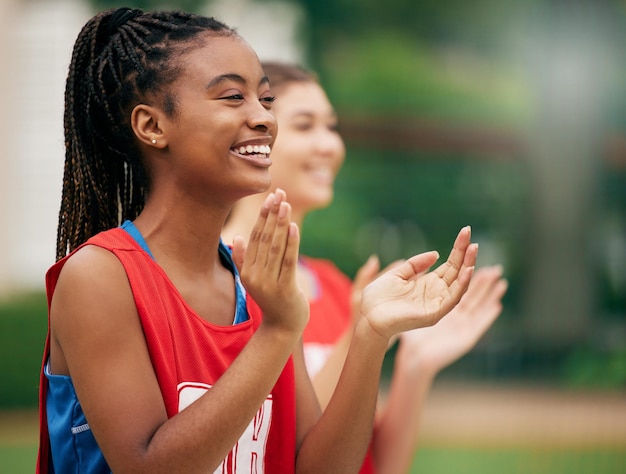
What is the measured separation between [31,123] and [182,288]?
11.1 metres

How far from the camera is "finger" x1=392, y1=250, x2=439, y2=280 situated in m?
2.03

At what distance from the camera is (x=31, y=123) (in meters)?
12.4

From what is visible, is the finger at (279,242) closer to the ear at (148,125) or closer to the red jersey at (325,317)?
the ear at (148,125)

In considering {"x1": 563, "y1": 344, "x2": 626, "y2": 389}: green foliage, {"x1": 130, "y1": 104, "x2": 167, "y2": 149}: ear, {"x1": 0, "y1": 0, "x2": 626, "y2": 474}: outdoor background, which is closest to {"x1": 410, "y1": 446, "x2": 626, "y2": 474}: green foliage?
{"x1": 563, "y1": 344, "x2": 626, "y2": 389}: green foliage

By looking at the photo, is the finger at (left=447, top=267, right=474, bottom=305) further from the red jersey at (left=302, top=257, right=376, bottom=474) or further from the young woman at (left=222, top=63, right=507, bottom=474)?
the red jersey at (left=302, top=257, right=376, bottom=474)

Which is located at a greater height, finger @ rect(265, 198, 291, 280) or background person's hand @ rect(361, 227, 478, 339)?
finger @ rect(265, 198, 291, 280)

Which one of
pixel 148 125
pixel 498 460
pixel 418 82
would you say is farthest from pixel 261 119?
pixel 418 82

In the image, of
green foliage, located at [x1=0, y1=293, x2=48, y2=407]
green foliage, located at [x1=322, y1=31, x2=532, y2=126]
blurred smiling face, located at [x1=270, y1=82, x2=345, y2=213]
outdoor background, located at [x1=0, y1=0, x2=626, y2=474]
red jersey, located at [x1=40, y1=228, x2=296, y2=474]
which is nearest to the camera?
red jersey, located at [x1=40, y1=228, x2=296, y2=474]

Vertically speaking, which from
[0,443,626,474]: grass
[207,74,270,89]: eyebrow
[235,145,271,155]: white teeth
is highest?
[207,74,270,89]: eyebrow

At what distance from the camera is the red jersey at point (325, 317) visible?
9.54 ft

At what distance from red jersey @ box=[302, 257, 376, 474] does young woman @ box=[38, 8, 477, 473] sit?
816 millimetres

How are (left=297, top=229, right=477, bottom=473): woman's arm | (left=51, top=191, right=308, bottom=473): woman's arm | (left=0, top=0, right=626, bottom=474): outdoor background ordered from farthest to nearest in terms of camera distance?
(left=0, top=0, right=626, bottom=474): outdoor background
(left=297, top=229, right=477, bottom=473): woman's arm
(left=51, top=191, right=308, bottom=473): woman's arm

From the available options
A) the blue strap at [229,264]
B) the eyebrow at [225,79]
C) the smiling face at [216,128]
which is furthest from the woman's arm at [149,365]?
the eyebrow at [225,79]

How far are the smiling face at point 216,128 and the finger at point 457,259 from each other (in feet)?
1.34
